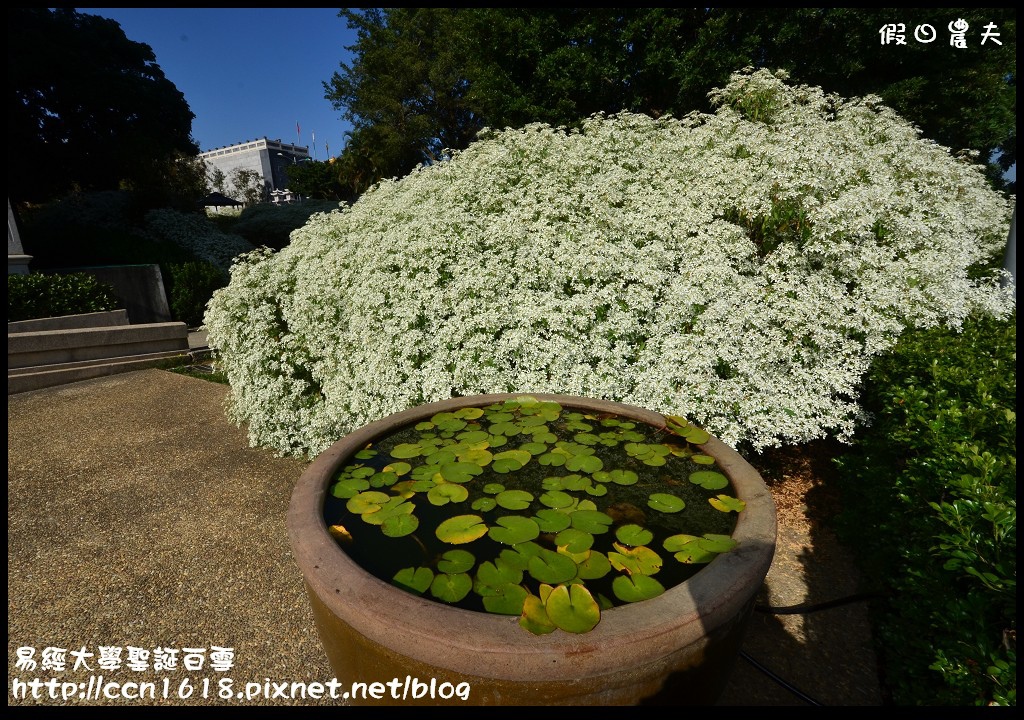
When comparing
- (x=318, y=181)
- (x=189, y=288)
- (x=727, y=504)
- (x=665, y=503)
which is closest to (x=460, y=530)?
(x=665, y=503)

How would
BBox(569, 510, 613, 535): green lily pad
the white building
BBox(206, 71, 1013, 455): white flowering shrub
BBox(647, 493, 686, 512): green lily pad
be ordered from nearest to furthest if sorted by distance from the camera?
BBox(569, 510, 613, 535): green lily pad < BBox(647, 493, 686, 512): green lily pad < BBox(206, 71, 1013, 455): white flowering shrub < the white building

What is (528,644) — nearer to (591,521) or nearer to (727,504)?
(591,521)

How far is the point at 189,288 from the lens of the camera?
35.2 ft

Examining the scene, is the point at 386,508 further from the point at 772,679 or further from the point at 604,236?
the point at 604,236

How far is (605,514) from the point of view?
2428mm

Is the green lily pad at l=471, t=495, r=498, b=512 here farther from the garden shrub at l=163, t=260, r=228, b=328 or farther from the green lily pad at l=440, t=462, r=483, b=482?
the garden shrub at l=163, t=260, r=228, b=328

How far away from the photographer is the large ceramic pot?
1.55 meters

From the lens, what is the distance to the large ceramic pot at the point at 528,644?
155 centimetres

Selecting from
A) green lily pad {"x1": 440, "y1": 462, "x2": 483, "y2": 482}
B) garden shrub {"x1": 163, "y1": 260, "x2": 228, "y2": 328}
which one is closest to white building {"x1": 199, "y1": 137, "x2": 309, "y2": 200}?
garden shrub {"x1": 163, "y1": 260, "x2": 228, "y2": 328}

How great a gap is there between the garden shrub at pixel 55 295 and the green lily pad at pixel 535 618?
37.3ft

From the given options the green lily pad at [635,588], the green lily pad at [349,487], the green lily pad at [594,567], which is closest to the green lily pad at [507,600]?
the green lily pad at [594,567]

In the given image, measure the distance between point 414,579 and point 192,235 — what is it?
1667cm

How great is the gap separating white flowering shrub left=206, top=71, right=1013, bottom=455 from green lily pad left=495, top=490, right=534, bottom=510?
5.13 feet

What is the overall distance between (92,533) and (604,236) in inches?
204
